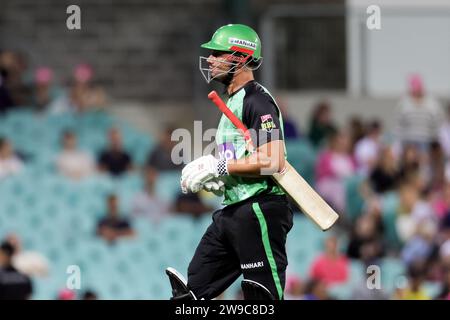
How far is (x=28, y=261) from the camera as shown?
558 inches

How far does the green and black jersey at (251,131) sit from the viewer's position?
7094 millimetres

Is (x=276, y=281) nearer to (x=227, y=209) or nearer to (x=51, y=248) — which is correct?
(x=227, y=209)

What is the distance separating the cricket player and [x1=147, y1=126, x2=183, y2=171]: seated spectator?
904 cm

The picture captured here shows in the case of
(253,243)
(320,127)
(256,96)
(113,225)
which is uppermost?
(256,96)

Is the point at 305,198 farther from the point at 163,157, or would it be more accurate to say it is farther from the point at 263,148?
the point at 163,157

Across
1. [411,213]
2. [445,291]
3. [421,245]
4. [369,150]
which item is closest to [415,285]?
[445,291]

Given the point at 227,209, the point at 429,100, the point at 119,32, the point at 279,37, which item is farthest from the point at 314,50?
the point at 227,209

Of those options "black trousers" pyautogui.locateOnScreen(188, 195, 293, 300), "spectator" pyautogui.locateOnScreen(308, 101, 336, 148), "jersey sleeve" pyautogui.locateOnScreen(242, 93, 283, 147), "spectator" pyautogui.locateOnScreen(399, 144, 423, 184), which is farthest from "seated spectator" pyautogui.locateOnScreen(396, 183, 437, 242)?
"jersey sleeve" pyautogui.locateOnScreen(242, 93, 283, 147)

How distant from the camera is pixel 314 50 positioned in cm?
1736

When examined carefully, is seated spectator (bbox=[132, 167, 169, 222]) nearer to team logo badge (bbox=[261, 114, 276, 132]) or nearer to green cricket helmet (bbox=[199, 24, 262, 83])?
green cricket helmet (bbox=[199, 24, 262, 83])

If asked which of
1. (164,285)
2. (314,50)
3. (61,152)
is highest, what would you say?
(314,50)

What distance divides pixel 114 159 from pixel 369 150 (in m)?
3.36

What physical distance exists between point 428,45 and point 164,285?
17.9 ft

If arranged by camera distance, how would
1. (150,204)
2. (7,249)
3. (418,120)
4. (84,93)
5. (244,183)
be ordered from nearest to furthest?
(244,183)
(7,249)
(150,204)
(418,120)
(84,93)
